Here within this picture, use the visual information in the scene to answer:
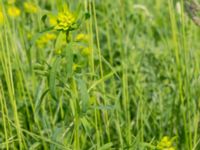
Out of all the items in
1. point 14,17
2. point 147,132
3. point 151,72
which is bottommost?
point 147,132

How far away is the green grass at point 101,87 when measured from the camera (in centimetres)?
131

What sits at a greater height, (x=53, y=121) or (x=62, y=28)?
(x=62, y=28)

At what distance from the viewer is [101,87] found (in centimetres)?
169

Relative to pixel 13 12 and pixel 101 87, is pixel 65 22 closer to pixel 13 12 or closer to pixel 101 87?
pixel 101 87

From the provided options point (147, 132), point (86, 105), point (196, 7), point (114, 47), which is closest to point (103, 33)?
point (114, 47)

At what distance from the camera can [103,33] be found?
7.75 ft

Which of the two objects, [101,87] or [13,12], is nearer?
[101,87]

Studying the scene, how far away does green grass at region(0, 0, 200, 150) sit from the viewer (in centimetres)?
131

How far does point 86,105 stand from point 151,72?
897mm

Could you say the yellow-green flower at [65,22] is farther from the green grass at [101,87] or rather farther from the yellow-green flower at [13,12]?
the yellow-green flower at [13,12]

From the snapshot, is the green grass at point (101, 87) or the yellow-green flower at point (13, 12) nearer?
the green grass at point (101, 87)

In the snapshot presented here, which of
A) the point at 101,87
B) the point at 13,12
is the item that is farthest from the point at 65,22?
the point at 13,12

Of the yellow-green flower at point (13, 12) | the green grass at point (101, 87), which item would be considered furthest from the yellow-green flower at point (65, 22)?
the yellow-green flower at point (13, 12)

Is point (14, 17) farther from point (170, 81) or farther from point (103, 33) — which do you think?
point (170, 81)
